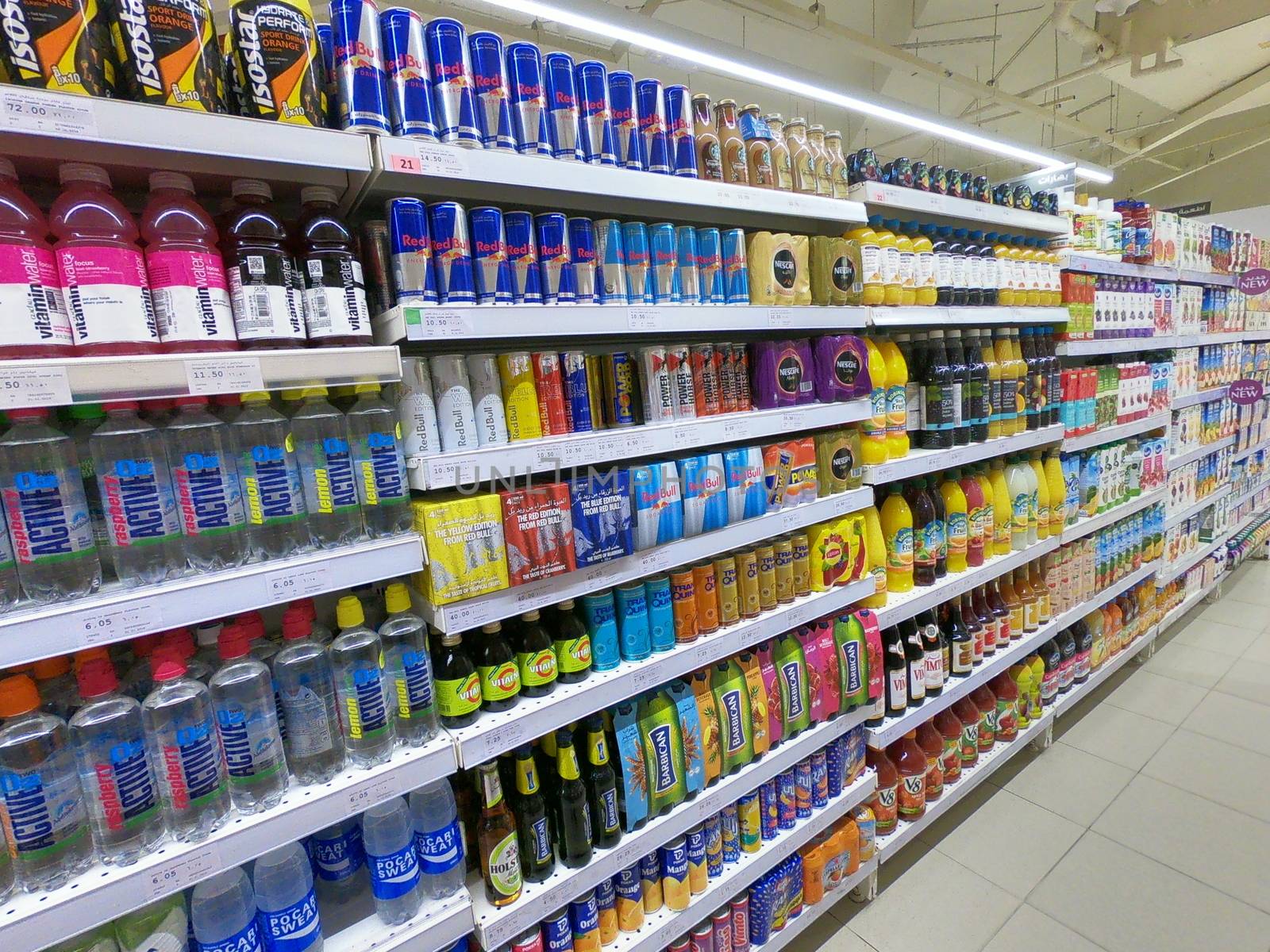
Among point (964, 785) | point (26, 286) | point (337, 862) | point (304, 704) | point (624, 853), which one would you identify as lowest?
point (964, 785)

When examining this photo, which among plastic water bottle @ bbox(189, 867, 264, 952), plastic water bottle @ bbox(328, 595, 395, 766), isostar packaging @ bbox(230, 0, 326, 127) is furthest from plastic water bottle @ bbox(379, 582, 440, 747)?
isostar packaging @ bbox(230, 0, 326, 127)

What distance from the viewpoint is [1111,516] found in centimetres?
307

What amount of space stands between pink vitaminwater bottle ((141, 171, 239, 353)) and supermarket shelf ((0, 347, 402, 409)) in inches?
2.1

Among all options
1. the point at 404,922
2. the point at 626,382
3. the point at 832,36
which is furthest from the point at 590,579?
the point at 832,36

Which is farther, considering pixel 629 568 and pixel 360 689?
pixel 629 568

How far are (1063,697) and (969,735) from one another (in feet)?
2.66

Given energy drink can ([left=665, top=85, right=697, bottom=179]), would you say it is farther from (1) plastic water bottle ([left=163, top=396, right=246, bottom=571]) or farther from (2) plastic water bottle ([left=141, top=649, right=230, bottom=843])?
(2) plastic water bottle ([left=141, top=649, right=230, bottom=843])

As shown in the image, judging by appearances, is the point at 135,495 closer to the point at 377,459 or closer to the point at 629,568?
the point at 377,459

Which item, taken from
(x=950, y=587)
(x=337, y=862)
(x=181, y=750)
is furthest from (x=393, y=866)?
(x=950, y=587)

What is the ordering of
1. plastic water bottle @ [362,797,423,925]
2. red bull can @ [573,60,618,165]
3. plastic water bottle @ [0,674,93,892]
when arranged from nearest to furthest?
1. plastic water bottle @ [0,674,93,892]
2. plastic water bottle @ [362,797,423,925]
3. red bull can @ [573,60,618,165]

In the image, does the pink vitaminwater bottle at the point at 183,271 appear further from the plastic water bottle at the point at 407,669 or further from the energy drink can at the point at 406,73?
the plastic water bottle at the point at 407,669

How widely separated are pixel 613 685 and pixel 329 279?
1.06 metres

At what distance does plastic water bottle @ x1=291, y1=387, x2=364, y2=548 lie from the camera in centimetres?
110

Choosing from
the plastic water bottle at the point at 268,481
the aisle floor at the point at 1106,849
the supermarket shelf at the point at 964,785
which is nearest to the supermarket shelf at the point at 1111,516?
the supermarket shelf at the point at 964,785
